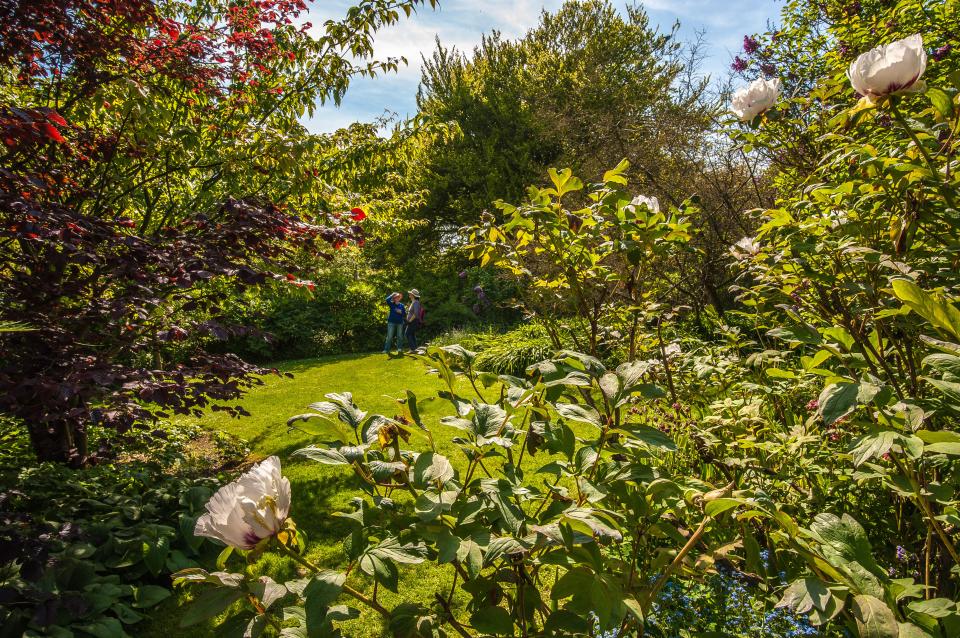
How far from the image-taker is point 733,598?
1829 millimetres

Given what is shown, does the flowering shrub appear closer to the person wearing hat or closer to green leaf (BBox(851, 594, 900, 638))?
green leaf (BBox(851, 594, 900, 638))

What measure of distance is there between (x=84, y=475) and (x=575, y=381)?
13.7 feet

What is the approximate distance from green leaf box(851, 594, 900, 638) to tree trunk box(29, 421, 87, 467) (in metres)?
4.94

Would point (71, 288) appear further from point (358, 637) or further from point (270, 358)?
point (270, 358)

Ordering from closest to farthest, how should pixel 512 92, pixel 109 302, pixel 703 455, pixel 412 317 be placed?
pixel 703 455
pixel 109 302
pixel 412 317
pixel 512 92

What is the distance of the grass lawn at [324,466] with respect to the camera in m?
2.70

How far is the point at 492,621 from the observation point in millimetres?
1103

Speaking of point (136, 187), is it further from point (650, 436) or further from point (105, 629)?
point (650, 436)

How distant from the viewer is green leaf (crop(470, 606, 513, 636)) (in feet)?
3.58

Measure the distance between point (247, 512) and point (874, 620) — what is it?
3.42 feet

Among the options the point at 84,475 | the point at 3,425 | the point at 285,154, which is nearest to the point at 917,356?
the point at 285,154

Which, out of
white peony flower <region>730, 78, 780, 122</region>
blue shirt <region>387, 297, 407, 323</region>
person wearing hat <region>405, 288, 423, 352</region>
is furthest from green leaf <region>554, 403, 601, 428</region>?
blue shirt <region>387, 297, 407, 323</region>

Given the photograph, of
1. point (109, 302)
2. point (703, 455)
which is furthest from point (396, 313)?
point (703, 455)

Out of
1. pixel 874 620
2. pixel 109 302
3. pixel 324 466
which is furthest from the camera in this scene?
pixel 324 466
